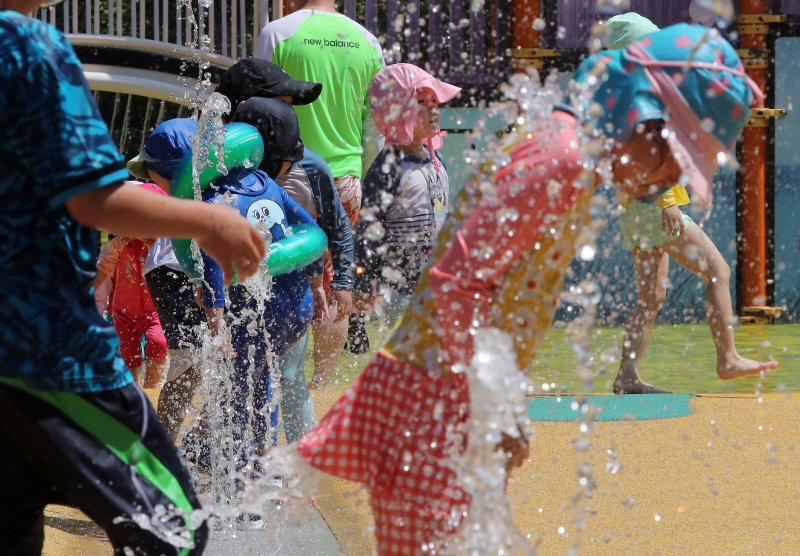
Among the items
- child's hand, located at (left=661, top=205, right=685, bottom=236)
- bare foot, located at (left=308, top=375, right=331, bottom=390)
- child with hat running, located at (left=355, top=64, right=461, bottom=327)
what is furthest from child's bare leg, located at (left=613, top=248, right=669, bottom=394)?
bare foot, located at (left=308, top=375, right=331, bottom=390)

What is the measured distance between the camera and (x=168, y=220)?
218cm

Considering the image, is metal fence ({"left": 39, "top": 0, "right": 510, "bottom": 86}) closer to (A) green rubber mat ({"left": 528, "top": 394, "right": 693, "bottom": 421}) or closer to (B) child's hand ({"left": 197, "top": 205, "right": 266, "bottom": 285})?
(A) green rubber mat ({"left": 528, "top": 394, "right": 693, "bottom": 421})

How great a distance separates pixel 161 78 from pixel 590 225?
8.67 meters

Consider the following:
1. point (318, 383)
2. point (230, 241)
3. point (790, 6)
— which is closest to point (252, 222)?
point (230, 241)

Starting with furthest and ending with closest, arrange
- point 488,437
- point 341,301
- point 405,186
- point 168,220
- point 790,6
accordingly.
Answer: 1. point 790,6
2. point 405,186
3. point 341,301
4. point 488,437
5. point 168,220

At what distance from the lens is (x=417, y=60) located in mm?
10727

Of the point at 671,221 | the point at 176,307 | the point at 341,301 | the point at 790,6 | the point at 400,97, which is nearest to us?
the point at 176,307

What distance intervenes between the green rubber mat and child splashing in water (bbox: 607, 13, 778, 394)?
0.73 feet

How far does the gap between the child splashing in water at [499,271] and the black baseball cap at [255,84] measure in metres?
2.29

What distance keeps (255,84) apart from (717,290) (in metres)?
2.62

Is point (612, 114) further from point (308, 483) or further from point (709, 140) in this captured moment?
point (308, 483)

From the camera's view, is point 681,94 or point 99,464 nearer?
point 99,464

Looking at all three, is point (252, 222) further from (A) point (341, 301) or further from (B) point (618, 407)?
(B) point (618, 407)

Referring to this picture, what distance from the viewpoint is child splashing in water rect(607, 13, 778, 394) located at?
5859mm
